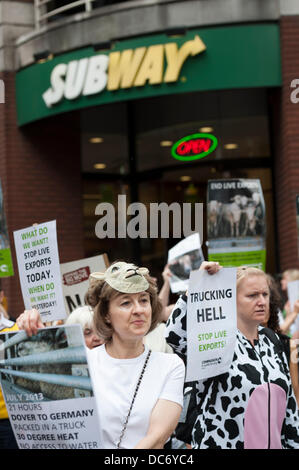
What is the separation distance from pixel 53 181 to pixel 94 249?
129cm

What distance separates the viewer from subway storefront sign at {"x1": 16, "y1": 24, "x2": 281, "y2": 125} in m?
11.3

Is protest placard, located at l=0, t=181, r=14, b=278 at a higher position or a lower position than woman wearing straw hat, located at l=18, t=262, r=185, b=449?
higher

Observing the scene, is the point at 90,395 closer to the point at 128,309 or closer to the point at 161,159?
the point at 128,309

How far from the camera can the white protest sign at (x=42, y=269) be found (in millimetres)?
4199

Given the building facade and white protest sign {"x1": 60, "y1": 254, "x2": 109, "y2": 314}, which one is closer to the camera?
white protest sign {"x1": 60, "y1": 254, "x2": 109, "y2": 314}

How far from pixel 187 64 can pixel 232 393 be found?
8240 millimetres

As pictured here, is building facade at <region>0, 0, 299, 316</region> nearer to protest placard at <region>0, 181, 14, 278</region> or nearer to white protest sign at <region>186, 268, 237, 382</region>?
protest placard at <region>0, 181, 14, 278</region>

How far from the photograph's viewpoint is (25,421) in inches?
112

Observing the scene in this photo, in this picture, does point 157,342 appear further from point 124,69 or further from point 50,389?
point 124,69

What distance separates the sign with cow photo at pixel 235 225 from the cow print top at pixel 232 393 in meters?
2.80

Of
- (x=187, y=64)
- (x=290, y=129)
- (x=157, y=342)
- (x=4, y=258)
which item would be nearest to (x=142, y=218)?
(x=4, y=258)

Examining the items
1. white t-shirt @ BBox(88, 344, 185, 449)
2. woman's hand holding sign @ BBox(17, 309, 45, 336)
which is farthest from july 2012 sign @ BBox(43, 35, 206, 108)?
woman's hand holding sign @ BBox(17, 309, 45, 336)
